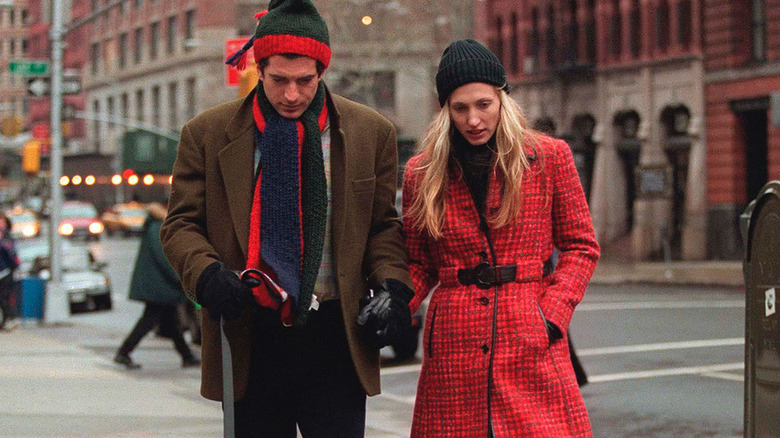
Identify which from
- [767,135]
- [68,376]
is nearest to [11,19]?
[767,135]

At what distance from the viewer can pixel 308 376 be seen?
12.5 feet

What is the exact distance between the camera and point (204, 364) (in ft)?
12.8

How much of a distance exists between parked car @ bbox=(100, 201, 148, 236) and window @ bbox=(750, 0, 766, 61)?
3553 cm

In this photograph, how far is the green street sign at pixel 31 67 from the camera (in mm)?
19969

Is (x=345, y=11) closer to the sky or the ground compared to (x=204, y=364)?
closer to the sky

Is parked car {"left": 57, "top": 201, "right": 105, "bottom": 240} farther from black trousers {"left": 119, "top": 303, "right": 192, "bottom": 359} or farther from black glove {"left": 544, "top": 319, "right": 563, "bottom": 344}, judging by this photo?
black glove {"left": 544, "top": 319, "right": 563, "bottom": 344}

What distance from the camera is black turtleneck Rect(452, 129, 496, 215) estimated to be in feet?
→ 13.5

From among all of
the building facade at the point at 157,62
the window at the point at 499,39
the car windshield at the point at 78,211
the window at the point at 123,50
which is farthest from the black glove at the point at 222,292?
the window at the point at 123,50

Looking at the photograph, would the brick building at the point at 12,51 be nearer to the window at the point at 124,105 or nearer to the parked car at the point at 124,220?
the window at the point at 124,105

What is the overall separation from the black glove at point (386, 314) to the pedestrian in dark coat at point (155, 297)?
31.1 feet

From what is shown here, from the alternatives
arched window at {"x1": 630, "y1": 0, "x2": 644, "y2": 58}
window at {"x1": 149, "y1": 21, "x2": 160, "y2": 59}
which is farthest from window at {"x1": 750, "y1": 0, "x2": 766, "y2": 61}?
window at {"x1": 149, "y1": 21, "x2": 160, "y2": 59}

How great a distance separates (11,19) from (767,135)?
325 ft

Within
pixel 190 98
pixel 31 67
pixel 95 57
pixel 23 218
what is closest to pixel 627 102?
pixel 31 67

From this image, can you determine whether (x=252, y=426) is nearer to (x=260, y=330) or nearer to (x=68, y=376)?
(x=260, y=330)
